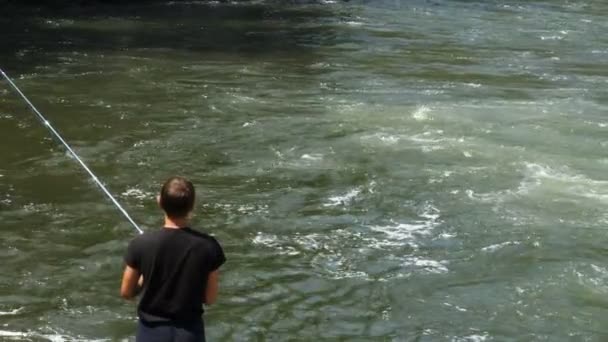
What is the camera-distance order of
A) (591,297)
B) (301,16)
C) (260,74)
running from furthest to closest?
(301,16), (260,74), (591,297)

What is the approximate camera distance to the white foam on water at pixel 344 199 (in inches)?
381

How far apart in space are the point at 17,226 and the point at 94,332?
7.68 feet

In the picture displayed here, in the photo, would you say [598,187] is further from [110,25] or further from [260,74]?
[110,25]

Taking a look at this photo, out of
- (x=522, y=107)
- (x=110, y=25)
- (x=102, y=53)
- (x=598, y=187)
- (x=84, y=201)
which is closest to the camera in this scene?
(x=84, y=201)

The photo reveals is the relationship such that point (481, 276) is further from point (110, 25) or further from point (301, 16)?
point (301, 16)

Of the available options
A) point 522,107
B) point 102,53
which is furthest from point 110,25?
point 522,107

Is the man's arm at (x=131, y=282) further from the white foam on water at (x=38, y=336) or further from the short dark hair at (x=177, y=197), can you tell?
the white foam on water at (x=38, y=336)

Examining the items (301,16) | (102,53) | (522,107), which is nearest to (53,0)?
(301,16)

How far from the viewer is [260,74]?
1647cm

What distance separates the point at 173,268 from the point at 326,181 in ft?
20.3

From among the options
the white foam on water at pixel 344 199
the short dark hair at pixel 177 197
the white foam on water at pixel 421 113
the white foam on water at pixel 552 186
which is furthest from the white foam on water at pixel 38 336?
the white foam on water at pixel 421 113

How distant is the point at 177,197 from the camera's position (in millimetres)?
4199

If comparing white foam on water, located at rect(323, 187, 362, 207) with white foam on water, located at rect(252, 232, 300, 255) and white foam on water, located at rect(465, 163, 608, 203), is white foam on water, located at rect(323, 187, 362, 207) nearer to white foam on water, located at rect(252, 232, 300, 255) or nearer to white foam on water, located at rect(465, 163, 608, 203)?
white foam on water, located at rect(252, 232, 300, 255)

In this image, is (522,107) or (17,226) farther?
(522,107)
